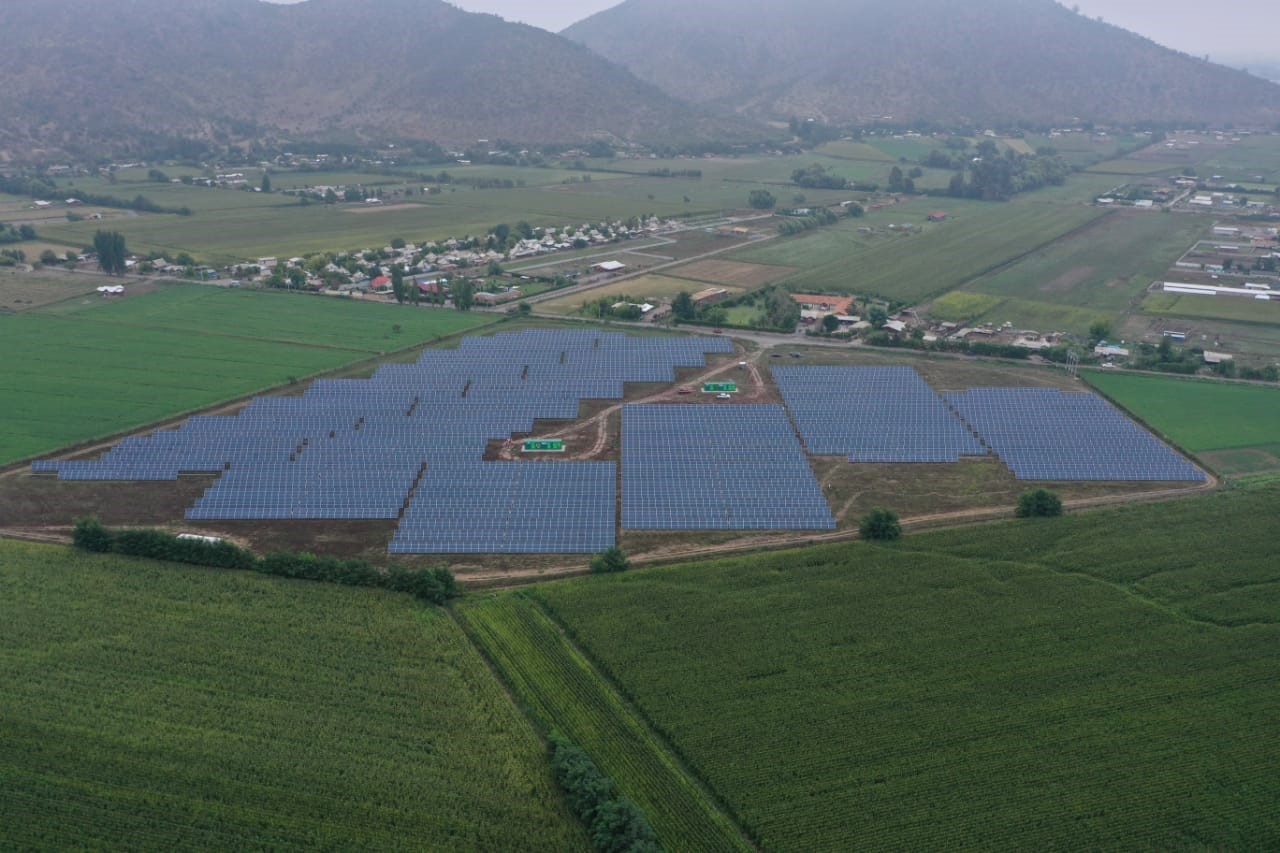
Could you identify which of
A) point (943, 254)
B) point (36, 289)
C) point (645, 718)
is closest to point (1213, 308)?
point (943, 254)

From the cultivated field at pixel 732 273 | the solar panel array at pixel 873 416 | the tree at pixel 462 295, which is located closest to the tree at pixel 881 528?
the solar panel array at pixel 873 416

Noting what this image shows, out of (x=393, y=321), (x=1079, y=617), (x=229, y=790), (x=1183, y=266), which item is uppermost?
(x=1183, y=266)

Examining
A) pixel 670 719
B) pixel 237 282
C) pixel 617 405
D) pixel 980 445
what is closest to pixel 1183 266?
pixel 980 445

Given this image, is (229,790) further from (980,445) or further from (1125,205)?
(1125,205)

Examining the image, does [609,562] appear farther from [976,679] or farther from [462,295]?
[462,295]

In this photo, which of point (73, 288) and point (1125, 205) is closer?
point (73, 288)
